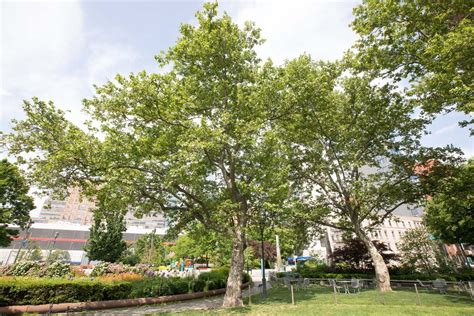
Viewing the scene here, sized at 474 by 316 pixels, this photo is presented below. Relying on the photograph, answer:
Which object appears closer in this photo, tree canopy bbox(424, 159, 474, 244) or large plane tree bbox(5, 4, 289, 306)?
large plane tree bbox(5, 4, 289, 306)

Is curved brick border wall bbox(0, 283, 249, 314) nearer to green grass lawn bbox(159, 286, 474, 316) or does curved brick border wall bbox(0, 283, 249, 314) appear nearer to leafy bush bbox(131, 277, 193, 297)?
leafy bush bbox(131, 277, 193, 297)

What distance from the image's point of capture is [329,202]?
67.3 ft

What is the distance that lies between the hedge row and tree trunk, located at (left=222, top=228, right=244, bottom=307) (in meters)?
4.55

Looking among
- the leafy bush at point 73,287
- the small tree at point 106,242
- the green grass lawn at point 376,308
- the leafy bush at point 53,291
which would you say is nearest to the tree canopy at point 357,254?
the green grass lawn at point 376,308

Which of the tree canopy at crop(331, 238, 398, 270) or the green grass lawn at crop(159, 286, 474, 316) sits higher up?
the tree canopy at crop(331, 238, 398, 270)

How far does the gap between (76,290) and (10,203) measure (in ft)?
82.4

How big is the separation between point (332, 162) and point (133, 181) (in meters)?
14.4

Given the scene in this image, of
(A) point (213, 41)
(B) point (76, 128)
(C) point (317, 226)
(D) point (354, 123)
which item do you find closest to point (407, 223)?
(C) point (317, 226)

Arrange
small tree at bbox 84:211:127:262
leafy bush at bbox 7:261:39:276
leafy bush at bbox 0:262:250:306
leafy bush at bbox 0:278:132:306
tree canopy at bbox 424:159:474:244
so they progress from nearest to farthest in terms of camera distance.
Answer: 1. leafy bush at bbox 0:278:132:306
2. leafy bush at bbox 0:262:250:306
3. tree canopy at bbox 424:159:474:244
4. leafy bush at bbox 7:261:39:276
5. small tree at bbox 84:211:127:262

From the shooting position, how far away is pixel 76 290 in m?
12.1

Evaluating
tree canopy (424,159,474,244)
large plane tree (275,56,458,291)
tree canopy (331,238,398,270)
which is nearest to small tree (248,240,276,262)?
tree canopy (331,238,398,270)

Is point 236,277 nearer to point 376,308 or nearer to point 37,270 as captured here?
point 376,308

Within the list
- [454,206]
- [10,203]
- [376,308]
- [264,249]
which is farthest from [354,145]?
[10,203]

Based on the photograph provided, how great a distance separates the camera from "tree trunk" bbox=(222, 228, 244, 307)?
12117 millimetres
